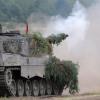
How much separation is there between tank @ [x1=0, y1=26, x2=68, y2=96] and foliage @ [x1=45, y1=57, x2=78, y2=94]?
11.6 inches

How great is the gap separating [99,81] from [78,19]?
978 centimetres

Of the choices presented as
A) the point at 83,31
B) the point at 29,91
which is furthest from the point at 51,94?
the point at 83,31

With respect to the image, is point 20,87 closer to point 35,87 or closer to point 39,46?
point 35,87

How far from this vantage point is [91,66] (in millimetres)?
60281

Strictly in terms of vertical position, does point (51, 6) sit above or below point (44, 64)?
above

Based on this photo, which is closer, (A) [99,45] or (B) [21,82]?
(B) [21,82]

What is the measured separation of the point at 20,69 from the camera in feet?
156

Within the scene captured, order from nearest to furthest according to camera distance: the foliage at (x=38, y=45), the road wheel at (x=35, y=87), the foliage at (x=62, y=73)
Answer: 1. the foliage at (x=62, y=73)
2. the road wheel at (x=35, y=87)
3. the foliage at (x=38, y=45)

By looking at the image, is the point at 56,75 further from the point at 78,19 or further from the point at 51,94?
the point at 78,19

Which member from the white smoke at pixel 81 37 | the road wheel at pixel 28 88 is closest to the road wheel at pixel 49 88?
the road wheel at pixel 28 88

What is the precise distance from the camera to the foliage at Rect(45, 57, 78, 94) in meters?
48.9

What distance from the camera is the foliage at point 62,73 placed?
48875mm

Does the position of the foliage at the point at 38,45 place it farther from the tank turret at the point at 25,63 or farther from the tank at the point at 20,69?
the tank at the point at 20,69

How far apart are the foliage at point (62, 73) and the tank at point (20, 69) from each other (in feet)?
0.96
